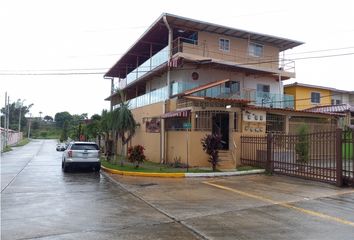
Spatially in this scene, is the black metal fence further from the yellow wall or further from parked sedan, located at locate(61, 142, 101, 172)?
the yellow wall

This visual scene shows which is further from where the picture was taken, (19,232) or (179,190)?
(179,190)

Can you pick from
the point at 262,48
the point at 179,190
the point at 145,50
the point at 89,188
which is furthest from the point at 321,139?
the point at 145,50

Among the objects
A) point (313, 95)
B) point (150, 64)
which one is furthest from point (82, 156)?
point (313, 95)

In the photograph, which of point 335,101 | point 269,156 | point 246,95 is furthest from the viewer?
point 335,101

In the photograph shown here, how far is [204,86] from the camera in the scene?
22.5m

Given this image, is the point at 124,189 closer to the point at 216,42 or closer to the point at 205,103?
the point at 205,103

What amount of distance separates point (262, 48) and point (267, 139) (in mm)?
11959

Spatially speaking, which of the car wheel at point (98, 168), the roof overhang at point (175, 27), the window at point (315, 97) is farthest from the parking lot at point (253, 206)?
the window at point (315, 97)

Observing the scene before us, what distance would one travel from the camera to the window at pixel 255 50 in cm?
2839

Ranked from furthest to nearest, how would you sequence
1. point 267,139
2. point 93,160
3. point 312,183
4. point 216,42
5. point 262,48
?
point 262,48 < point 216,42 < point 93,160 < point 267,139 < point 312,183

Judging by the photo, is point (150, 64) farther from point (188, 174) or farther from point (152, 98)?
point (188, 174)

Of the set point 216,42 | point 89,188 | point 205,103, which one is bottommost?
point 89,188

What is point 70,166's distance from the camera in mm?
20391

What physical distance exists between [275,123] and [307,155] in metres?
7.44
